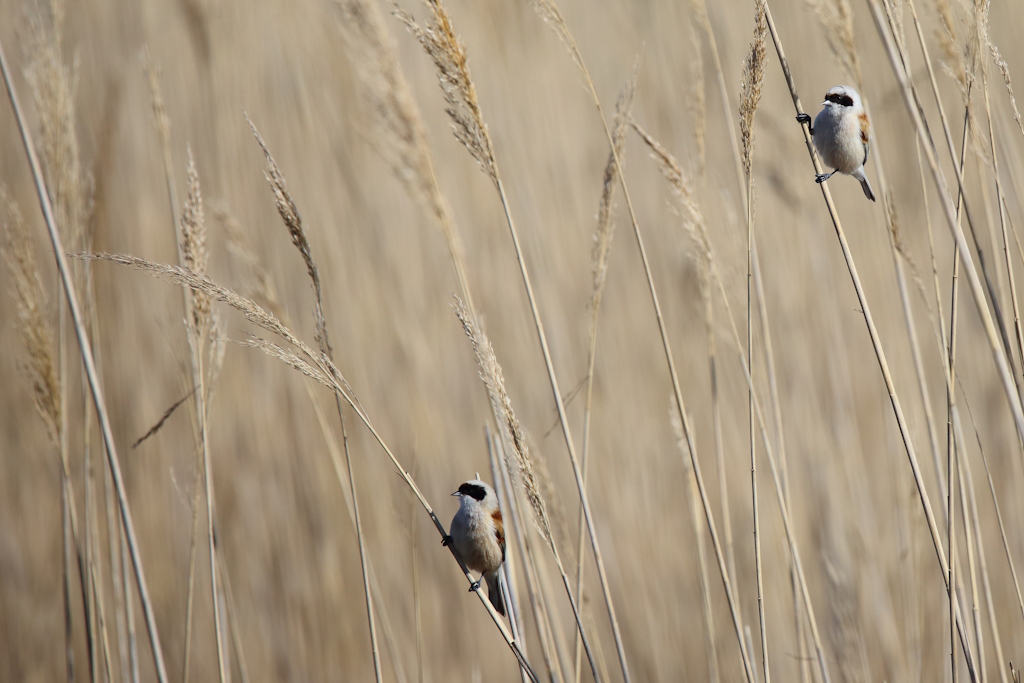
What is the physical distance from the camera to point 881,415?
2328mm

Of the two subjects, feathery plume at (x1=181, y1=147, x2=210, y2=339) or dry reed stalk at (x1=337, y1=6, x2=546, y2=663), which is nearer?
feathery plume at (x1=181, y1=147, x2=210, y2=339)

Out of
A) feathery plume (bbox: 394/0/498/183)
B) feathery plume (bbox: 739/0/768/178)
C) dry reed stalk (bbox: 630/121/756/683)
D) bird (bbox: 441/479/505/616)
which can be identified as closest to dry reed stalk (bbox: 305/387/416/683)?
bird (bbox: 441/479/505/616)

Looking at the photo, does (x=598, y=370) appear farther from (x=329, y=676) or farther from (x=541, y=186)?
(x=329, y=676)

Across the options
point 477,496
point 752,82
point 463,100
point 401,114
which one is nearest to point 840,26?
point 752,82

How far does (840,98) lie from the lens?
1163mm

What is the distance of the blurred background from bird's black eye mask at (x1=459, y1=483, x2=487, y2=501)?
0.93 metres

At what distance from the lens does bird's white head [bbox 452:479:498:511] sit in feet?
3.89

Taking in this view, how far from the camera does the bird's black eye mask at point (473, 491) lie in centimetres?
121

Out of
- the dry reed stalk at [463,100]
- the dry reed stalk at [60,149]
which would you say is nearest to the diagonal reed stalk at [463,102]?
the dry reed stalk at [463,100]

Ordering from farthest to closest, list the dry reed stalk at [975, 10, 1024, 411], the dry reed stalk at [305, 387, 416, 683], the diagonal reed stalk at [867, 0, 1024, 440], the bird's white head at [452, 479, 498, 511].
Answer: the dry reed stalk at [305, 387, 416, 683] < the bird's white head at [452, 479, 498, 511] < the dry reed stalk at [975, 10, 1024, 411] < the diagonal reed stalk at [867, 0, 1024, 440]

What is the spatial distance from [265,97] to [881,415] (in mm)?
2551

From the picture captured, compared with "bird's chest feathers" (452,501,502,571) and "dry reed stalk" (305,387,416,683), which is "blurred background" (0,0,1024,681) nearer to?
"dry reed stalk" (305,387,416,683)

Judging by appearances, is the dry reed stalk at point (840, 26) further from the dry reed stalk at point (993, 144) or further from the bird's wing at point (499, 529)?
the bird's wing at point (499, 529)

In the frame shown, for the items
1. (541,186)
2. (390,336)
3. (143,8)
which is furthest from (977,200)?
(143,8)
